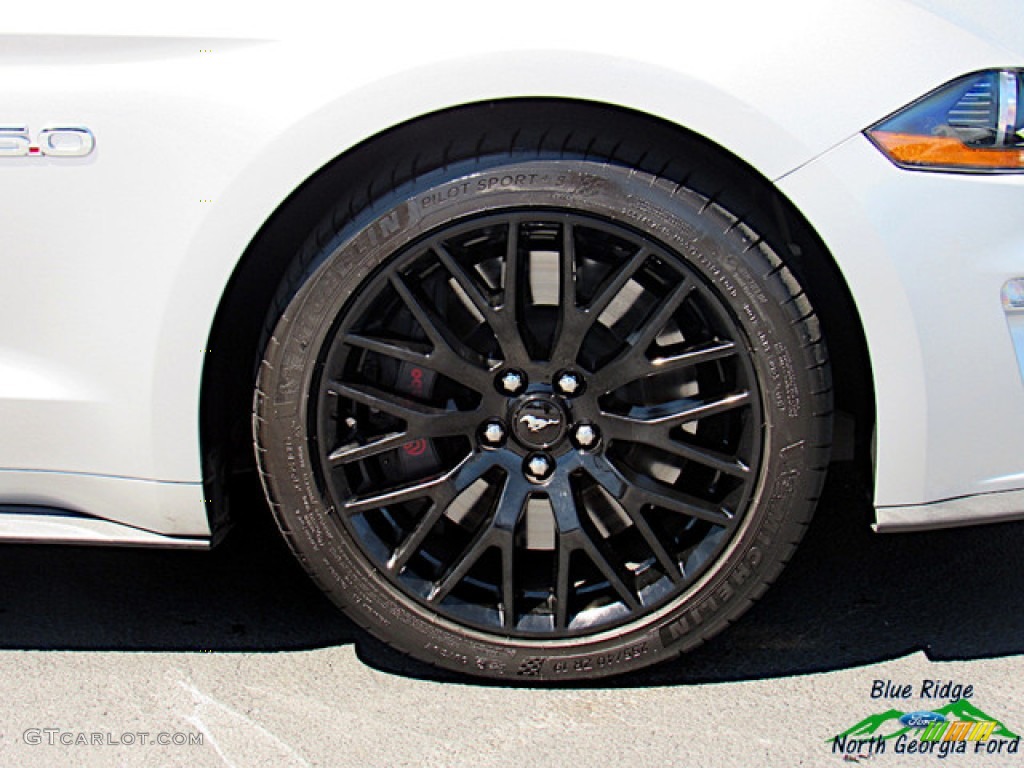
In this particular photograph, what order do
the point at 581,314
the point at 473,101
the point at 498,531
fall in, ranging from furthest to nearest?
the point at 498,531
the point at 581,314
the point at 473,101

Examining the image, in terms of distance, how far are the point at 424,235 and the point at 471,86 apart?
0.93ft

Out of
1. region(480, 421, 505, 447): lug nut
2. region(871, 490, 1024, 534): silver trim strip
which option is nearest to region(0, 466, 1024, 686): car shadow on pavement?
region(871, 490, 1024, 534): silver trim strip

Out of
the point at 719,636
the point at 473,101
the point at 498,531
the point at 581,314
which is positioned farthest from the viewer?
the point at 719,636

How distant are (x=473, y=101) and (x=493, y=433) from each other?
611mm

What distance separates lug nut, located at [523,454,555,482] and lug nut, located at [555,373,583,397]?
136 millimetres

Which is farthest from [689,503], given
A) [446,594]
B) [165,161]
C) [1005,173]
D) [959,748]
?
[165,161]

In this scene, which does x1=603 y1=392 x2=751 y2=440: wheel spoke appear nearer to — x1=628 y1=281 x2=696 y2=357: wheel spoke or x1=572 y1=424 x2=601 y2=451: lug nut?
x1=572 y1=424 x2=601 y2=451: lug nut

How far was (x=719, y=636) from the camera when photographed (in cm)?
256

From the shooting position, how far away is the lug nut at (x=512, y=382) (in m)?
2.29

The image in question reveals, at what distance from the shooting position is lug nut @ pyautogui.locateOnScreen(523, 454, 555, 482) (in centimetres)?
232

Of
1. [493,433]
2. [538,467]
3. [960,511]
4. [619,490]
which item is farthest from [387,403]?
[960,511]

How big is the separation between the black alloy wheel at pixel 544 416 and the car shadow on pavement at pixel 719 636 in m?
0.22

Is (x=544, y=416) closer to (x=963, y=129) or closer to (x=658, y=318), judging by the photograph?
(x=658, y=318)
